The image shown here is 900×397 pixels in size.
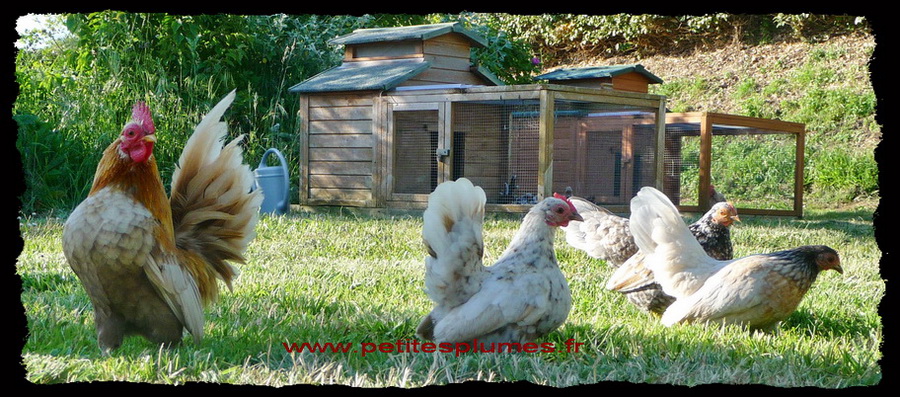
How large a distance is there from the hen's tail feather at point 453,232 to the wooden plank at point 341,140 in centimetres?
530

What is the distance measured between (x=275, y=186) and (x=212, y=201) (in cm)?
510

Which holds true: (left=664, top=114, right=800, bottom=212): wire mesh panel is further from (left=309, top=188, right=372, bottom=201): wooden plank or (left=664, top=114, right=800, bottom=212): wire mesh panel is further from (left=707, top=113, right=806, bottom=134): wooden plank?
(left=309, top=188, right=372, bottom=201): wooden plank

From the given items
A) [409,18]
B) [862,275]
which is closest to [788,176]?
[409,18]

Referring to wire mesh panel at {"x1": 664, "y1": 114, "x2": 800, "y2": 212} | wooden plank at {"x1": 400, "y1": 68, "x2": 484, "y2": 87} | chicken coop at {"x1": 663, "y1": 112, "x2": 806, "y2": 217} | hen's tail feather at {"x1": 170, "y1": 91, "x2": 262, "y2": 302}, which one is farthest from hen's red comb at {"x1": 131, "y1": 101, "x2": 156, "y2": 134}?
wire mesh panel at {"x1": 664, "y1": 114, "x2": 800, "y2": 212}

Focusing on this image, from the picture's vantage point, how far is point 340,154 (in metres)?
A: 7.94

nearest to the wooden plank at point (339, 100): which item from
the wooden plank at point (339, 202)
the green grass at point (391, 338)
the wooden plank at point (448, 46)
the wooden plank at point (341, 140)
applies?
the wooden plank at point (341, 140)

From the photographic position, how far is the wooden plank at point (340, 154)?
775 centimetres

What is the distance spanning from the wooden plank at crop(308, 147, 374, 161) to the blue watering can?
62 cm

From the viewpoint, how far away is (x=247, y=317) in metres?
2.92

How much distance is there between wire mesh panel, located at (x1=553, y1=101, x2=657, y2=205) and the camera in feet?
26.5

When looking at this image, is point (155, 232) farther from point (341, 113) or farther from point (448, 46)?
point (448, 46)

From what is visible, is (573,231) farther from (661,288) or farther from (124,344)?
(124,344)

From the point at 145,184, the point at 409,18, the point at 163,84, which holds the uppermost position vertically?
the point at 409,18

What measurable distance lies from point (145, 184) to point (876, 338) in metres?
2.60
